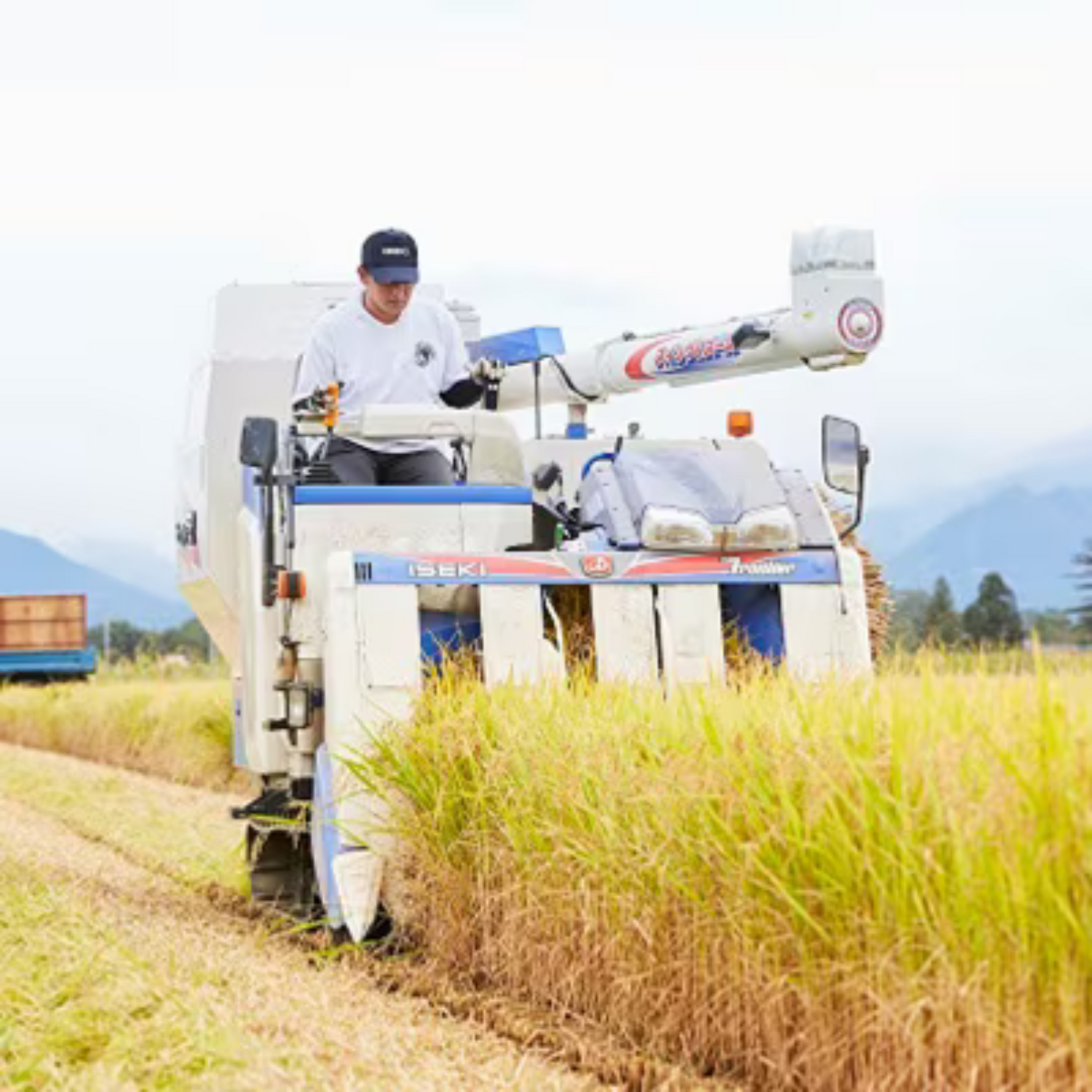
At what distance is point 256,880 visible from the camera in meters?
8.36

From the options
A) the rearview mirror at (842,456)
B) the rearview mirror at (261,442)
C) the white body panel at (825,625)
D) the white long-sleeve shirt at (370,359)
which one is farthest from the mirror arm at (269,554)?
the rearview mirror at (842,456)

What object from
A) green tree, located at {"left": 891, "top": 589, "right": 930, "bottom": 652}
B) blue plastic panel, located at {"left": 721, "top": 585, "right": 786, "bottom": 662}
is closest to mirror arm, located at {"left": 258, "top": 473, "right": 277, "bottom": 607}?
blue plastic panel, located at {"left": 721, "top": 585, "right": 786, "bottom": 662}

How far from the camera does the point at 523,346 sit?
396 inches

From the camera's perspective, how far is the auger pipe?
9133 mm

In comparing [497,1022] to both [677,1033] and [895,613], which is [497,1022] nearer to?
[677,1033]

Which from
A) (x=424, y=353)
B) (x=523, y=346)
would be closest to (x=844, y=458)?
(x=424, y=353)

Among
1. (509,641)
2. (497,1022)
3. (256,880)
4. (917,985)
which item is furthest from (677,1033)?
(256,880)

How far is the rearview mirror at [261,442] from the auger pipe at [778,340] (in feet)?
7.72

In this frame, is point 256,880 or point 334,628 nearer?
point 334,628

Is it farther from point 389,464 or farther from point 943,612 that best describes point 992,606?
point 389,464

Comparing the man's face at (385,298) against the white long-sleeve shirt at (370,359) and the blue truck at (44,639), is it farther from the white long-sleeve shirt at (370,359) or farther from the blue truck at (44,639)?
the blue truck at (44,639)

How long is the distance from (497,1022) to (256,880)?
294cm

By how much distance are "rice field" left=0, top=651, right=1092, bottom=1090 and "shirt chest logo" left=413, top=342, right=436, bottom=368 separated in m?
2.05

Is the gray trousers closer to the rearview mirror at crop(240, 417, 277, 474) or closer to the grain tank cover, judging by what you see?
the rearview mirror at crop(240, 417, 277, 474)
